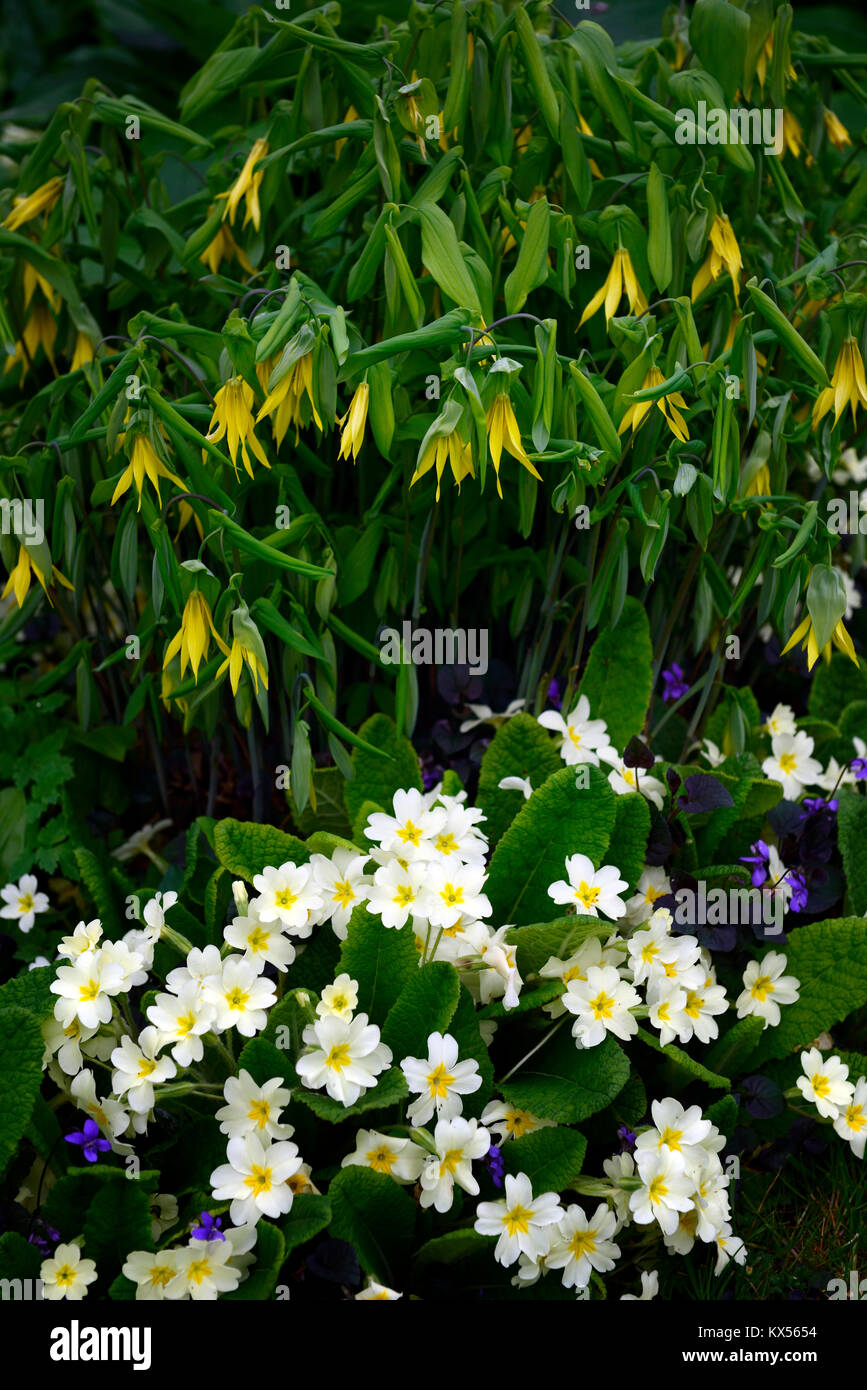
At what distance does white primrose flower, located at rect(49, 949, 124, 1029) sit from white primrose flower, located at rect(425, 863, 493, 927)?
0.34 m

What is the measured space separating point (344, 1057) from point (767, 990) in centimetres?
55

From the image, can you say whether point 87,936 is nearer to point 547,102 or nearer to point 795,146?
point 547,102

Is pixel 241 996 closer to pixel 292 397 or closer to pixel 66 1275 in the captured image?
pixel 66 1275

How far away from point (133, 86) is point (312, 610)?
8.24 feet

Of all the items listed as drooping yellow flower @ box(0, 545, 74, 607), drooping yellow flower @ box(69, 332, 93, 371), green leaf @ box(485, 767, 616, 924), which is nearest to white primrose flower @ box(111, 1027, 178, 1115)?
green leaf @ box(485, 767, 616, 924)

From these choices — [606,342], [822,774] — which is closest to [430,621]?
[606,342]

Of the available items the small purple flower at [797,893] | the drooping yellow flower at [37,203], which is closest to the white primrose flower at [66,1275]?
the small purple flower at [797,893]

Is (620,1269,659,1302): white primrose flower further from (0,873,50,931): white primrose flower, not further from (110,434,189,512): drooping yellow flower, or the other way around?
(110,434,189,512): drooping yellow flower

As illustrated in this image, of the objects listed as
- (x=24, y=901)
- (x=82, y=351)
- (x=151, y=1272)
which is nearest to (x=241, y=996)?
(x=151, y=1272)

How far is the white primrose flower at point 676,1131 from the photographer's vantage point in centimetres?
122

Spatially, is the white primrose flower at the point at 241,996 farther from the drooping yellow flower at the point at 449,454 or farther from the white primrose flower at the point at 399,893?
the drooping yellow flower at the point at 449,454

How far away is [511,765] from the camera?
62.6 inches

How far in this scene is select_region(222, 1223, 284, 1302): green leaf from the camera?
1116 millimetres

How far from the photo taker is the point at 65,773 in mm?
1652
